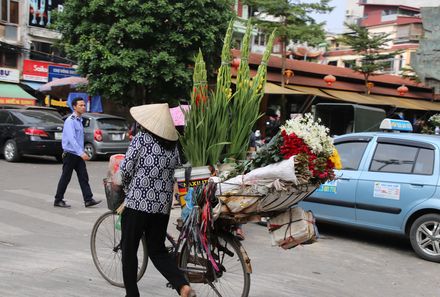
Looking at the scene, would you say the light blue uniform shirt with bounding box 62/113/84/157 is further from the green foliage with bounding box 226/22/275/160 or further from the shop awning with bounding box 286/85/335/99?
the shop awning with bounding box 286/85/335/99

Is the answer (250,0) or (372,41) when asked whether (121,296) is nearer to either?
(250,0)

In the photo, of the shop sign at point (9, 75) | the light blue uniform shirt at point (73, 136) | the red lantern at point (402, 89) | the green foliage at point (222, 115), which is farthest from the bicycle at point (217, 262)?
Answer: the red lantern at point (402, 89)

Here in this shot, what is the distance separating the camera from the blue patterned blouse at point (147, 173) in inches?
149

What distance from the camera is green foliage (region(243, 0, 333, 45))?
20750 millimetres

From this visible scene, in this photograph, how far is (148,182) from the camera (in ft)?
12.5

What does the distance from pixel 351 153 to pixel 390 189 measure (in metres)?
0.93

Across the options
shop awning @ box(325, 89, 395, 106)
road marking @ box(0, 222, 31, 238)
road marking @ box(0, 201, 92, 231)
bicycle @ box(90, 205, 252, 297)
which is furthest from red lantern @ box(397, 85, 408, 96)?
bicycle @ box(90, 205, 252, 297)

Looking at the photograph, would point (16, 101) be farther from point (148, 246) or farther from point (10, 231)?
point (148, 246)

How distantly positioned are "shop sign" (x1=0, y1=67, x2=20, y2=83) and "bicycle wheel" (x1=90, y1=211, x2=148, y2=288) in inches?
978

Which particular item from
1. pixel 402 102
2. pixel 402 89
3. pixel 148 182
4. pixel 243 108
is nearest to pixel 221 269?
pixel 148 182

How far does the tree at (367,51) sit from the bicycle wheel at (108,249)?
77.0 feet

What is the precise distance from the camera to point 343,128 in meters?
17.1

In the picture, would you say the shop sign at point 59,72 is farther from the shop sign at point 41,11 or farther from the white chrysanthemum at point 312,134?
the white chrysanthemum at point 312,134

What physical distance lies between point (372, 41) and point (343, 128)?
12107mm
